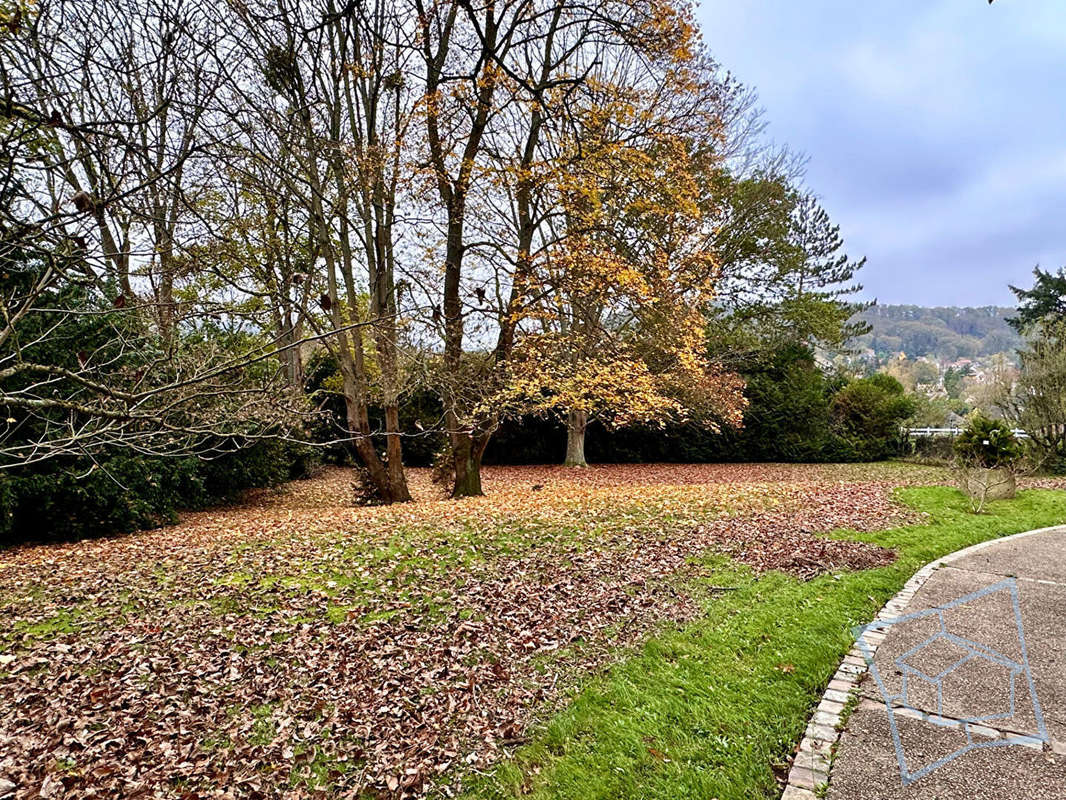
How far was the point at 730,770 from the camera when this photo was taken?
2547 mm

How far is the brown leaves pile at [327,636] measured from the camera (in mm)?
2742

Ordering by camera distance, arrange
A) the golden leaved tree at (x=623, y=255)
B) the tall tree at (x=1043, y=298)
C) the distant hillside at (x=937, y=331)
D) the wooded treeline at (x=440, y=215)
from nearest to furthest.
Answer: the wooded treeline at (x=440, y=215), the golden leaved tree at (x=623, y=255), the tall tree at (x=1043, y=298), the distant hillside at (x=937, y=331)

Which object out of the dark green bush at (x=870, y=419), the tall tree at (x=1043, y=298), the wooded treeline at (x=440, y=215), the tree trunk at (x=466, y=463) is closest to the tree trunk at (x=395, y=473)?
the wooded treeline at (x=440, y=215)

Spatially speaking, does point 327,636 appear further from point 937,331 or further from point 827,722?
point 937,331

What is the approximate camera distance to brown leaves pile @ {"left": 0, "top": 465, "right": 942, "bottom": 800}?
2.74 metres

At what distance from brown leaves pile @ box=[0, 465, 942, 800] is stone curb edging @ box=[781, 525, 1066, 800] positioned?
48.0 inches

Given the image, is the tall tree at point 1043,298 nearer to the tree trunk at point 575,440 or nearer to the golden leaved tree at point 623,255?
the golden leaved tree at point 623,255

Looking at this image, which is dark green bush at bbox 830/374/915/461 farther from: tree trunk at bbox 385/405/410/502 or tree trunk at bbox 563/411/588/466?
tree trunk at bbox 385/405/410/502

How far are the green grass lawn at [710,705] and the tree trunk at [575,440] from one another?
37.0 feet

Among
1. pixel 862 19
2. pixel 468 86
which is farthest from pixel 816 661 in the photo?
pixel 468 86

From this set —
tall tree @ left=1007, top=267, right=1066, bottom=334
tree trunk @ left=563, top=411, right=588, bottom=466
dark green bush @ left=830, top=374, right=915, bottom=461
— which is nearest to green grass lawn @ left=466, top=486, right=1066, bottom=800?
tree trunk @ left=563, top=411, right=588, bottom=466

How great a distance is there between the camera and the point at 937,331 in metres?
60.4

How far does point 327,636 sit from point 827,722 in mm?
3258

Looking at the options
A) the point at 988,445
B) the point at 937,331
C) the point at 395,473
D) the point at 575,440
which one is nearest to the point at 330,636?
the point at 395,473
